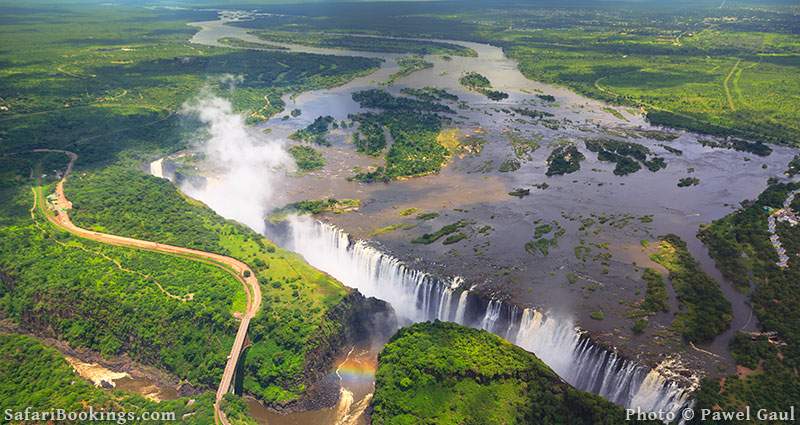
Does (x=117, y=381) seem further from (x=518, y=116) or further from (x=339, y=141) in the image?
(x=518, y=116)

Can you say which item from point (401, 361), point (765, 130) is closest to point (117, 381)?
point (401, 361)

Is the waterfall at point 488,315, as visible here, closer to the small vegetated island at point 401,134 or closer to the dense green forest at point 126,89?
the small vegetated island at point 401,134

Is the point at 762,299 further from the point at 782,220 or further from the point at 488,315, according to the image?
the point at 488,315

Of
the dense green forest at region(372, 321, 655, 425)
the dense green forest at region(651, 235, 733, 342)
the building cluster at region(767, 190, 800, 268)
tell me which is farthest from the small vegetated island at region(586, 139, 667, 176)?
the dense green forest at region(372, 321, 655, 425)

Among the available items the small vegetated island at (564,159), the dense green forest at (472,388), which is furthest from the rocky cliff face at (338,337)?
the small vegetated island at (564,159)

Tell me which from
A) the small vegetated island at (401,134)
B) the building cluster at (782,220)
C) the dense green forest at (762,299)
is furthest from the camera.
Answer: the small vegetated island at (401,134)

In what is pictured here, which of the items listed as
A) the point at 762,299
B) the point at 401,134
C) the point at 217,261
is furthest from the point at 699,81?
the point at 217,261
